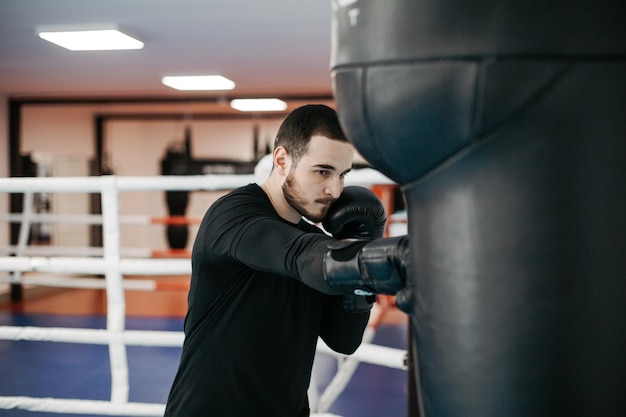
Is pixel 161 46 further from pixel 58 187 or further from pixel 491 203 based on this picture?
pixel 491 203

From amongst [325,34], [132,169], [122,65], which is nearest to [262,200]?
[325,34]

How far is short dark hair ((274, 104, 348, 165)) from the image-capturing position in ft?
3.57

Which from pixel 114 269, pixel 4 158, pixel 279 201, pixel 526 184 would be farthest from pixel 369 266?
pixel 4 158

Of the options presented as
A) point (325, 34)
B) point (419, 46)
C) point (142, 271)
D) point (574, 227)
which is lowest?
point (142, 271)

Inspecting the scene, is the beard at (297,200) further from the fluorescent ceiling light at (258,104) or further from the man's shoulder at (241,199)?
the fluorescent ceiling light at (258,104)

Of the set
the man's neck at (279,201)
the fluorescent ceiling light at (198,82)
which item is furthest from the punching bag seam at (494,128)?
the fluorescent ceiling light at (198,82)

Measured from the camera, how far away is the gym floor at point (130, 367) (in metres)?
3.21

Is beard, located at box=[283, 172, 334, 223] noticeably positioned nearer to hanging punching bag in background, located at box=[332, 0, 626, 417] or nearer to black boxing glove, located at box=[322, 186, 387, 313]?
black boxing glove, located at box=[322, 186, 387, 313]

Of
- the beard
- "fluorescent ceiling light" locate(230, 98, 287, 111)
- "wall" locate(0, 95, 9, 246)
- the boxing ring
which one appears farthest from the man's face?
"wall" locate(0, 95, 9, 246)

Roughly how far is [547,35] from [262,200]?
69cm

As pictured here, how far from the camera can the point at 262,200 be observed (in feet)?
3.75

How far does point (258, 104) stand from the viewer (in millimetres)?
7391

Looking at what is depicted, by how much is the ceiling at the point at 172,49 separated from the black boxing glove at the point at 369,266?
2.84 meters

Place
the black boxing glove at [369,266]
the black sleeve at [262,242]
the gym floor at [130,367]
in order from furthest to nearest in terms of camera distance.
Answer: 1. the gym floor at [130,367]
2. the black sleeve at [262,242]
3. the black boxing glove at [369,266]
